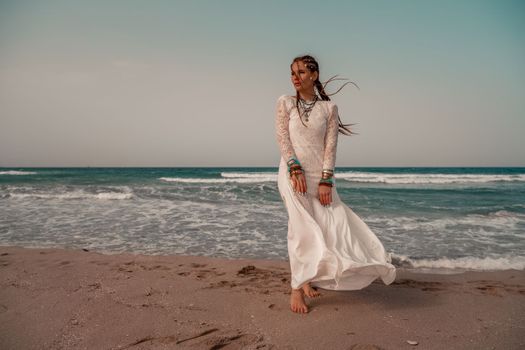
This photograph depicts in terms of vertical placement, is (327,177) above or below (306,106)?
below

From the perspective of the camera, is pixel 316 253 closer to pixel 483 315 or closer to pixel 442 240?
pixel 483 315

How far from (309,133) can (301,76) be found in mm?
550

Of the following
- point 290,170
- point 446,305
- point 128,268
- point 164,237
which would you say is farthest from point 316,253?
point 164,237

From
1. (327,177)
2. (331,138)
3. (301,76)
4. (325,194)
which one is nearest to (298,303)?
(325,194)

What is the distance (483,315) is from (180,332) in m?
2.64

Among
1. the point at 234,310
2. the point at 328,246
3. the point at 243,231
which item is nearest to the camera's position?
the point at 328,246

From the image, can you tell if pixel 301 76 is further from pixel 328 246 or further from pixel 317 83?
pixel 328 246

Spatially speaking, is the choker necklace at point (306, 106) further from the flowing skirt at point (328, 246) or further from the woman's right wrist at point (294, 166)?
the flowing skirt at point (328, 246)

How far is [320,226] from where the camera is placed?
3.05m

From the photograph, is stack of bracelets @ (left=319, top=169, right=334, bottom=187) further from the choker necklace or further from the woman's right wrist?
the choker necklace

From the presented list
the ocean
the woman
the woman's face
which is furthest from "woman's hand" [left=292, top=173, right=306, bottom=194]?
the ocean

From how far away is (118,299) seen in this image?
315 cm

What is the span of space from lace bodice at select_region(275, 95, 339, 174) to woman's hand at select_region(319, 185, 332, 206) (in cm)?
19

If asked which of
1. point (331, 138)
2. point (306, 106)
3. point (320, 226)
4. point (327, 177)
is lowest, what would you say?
point (320, 226)
